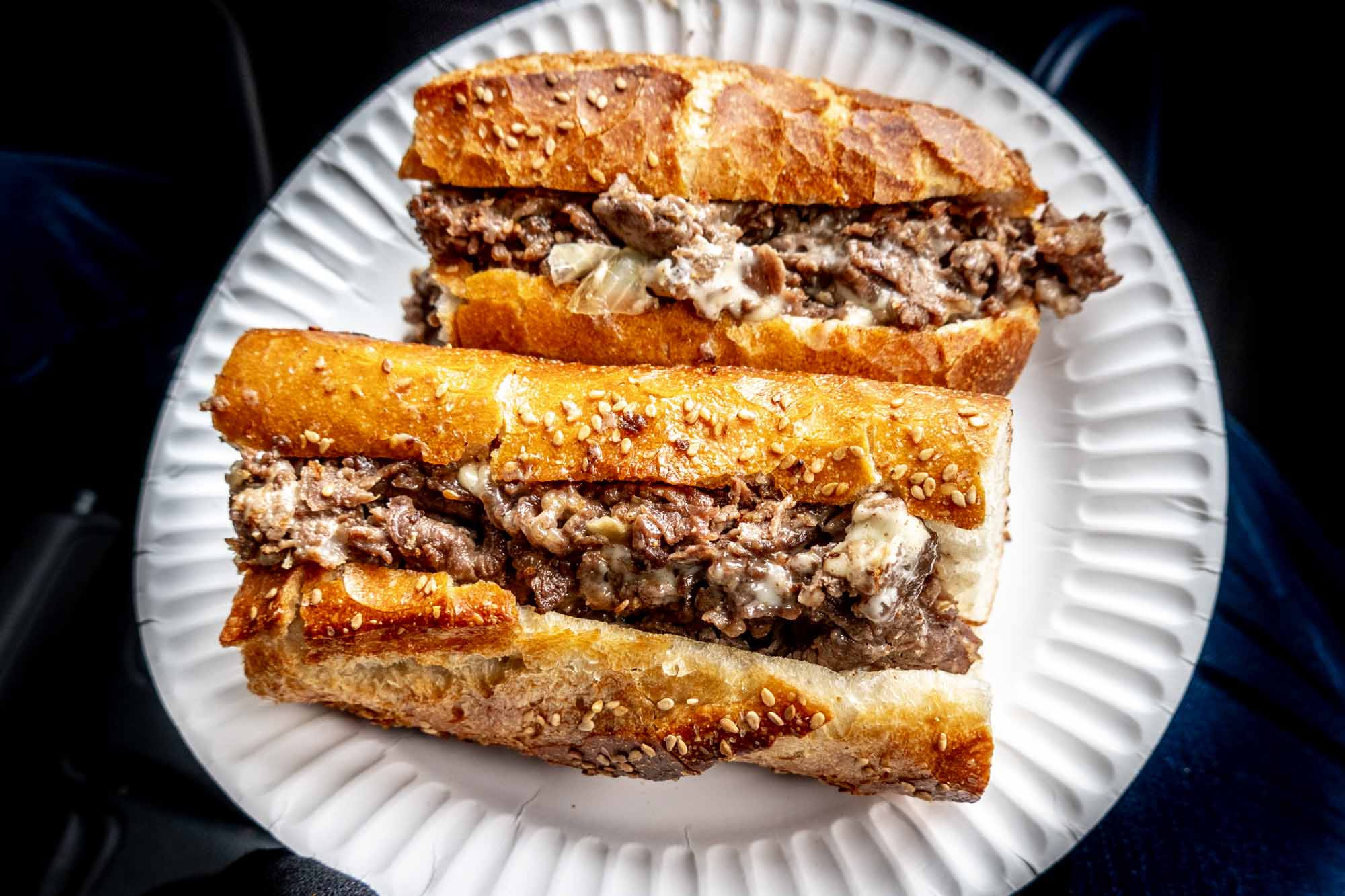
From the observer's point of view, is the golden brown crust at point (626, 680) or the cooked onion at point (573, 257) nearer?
the golden brown crust at point (626, 680)

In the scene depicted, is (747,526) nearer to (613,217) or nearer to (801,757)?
(801,757)

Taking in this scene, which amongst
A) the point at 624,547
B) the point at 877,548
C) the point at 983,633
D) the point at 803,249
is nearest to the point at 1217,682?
the point at 983,633

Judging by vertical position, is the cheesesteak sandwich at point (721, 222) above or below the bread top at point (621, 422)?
above

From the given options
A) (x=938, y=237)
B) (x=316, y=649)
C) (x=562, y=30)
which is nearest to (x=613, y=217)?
(x=938, y=237)

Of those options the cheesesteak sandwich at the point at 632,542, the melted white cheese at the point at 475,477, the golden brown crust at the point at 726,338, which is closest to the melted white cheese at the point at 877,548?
the cheesesteak sandwich at the point at 632,542

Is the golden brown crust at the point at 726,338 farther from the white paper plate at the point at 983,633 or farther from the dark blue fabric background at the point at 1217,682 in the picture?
the dark blue fabric background at the point at 1217,682

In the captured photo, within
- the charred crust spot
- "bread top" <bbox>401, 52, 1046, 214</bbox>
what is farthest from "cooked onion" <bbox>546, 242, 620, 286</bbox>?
the charred crust spot

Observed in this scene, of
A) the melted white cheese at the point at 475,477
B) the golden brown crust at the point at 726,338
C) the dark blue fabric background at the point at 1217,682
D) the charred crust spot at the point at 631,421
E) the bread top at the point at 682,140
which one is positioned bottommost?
the dark blue fabric background at the point at 1217,682

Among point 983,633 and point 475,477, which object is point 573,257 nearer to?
point 475,477

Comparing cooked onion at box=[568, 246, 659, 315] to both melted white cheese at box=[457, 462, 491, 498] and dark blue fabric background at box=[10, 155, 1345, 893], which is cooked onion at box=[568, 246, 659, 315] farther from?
dark blue fabric background at box=[10, 155, 1345, 893]
